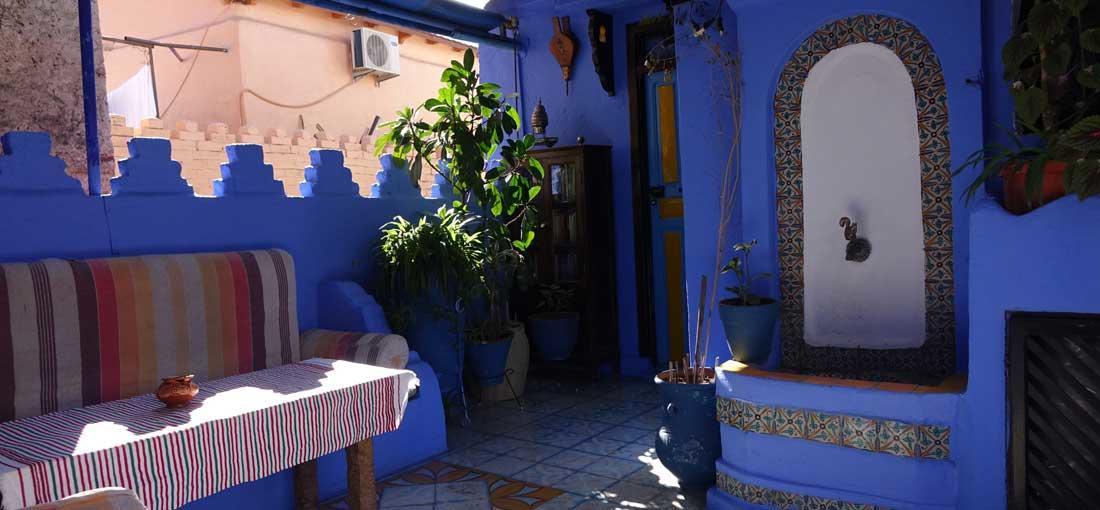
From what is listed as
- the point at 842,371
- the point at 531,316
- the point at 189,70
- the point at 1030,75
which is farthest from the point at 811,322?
the point at 189,70

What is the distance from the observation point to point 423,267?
4613mm

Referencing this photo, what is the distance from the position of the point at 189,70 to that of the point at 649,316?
606cm

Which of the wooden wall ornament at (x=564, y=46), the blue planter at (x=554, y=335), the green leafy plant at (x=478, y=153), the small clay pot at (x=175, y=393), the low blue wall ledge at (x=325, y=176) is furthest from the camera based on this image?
the wooden wall ornament at (x=564, y=46)

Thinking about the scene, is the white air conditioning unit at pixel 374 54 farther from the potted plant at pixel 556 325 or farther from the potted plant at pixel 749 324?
the potted plant at pixel 749 324

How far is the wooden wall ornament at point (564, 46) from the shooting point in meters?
6.29

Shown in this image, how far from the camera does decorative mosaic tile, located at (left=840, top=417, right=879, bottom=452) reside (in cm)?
303

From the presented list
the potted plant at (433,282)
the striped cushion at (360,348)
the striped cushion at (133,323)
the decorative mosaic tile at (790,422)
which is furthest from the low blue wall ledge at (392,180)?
the decorative mosaic tile at (790,422)

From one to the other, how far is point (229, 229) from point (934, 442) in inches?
133

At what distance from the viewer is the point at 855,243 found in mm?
3502

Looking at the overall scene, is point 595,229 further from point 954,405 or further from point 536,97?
point 954,405

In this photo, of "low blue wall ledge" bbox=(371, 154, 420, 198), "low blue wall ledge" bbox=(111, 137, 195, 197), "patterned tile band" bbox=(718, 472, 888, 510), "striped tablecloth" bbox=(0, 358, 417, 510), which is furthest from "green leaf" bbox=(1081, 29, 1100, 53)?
"low blue wall ledge" bbox=(371, 154, 420, 198)

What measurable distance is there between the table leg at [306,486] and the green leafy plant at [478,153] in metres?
1.67

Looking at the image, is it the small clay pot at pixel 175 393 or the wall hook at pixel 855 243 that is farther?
the wall hook at pixel 855 243

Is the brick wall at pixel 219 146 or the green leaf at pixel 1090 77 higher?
the brick wall at pixel 219 146
